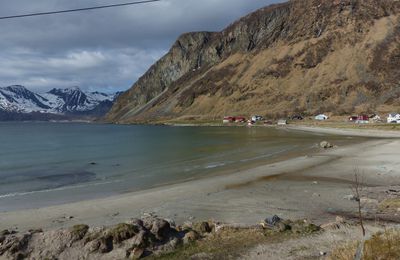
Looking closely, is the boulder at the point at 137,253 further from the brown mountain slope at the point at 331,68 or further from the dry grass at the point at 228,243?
the brown mountain slope at the point at 331,68

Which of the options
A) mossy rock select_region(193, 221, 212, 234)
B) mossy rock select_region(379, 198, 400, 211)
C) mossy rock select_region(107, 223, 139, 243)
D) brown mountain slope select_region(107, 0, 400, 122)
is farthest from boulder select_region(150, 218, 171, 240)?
brown mountain slope select_region(107, 0, 400, 122)

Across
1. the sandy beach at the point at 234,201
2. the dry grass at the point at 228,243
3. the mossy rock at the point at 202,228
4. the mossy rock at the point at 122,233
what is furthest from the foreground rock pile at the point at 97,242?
the sandy beach at the point at 234,201

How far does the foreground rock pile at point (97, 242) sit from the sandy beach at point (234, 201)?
403cm

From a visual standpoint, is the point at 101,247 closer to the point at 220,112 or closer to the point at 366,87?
the point at 366,87

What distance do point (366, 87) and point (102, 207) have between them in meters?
145

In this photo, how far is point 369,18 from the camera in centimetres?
17525

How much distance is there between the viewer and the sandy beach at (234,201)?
55.4 ft

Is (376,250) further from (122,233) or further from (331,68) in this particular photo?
(331,68)

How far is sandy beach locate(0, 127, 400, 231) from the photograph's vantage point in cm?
1689

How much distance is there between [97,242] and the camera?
425 inches

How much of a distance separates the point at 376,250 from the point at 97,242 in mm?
6627

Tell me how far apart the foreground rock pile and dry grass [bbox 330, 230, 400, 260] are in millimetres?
4312

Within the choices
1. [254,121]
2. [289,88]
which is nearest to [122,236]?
[254,121]

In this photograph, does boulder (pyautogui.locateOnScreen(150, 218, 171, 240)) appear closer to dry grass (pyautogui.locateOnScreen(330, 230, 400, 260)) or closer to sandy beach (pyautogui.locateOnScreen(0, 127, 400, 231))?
sandy beach (pyautogui.locateOnScreen(0, 127, 400, 231))
